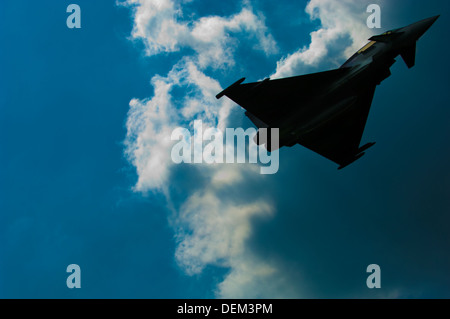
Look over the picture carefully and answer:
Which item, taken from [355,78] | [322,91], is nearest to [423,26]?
[355,78]

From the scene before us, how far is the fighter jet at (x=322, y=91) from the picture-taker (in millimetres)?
22544

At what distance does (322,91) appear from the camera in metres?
24.3

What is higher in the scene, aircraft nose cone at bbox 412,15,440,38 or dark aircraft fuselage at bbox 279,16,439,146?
aircraft nose cone at bbox 412,15,440,38

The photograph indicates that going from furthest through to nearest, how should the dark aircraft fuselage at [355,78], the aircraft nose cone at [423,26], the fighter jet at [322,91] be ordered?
the fighter jet at [322,91]
the dark aircraft fuselage at [355,78]
the aircraft nose cone at [423,26]

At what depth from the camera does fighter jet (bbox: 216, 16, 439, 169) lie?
22.5 meters

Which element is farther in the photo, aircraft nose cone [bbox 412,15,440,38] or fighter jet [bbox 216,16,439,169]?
fighter jet [bbox 216,16,439,169]

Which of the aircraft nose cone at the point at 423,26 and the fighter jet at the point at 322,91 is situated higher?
the aircraft nose cone at the point at 423,26

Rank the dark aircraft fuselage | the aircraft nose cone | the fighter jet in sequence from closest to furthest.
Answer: the aircraft nose cone
the dark aircraft fuselage
the fighter jet

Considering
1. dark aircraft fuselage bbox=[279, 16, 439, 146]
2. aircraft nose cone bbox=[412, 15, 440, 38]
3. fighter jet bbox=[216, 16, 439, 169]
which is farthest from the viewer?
fighter jet bbox=[216, 16, 439, 169]

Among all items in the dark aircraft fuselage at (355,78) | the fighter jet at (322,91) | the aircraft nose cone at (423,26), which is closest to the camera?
→ the aircraft nose cone at (423,26)

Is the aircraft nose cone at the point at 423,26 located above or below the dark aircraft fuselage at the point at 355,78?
above

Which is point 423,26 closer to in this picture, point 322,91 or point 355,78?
point 355,78

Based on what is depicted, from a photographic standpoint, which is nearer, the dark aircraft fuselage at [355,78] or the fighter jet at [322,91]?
the dark aircraft fuselage at [355,78]
